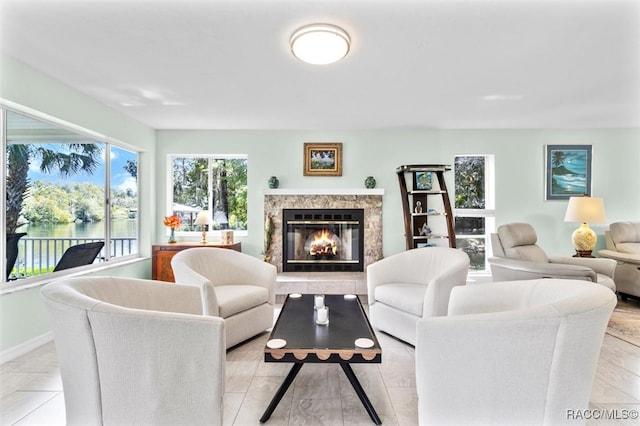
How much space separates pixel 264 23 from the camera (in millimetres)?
1964

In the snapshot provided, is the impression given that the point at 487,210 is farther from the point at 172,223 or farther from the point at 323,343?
the point at 172,223

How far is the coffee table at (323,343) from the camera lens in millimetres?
1643

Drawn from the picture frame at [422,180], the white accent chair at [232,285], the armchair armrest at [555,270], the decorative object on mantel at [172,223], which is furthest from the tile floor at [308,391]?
the picture frame at [422,180]

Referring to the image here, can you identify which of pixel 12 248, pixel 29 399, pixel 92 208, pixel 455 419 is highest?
pixel 92 208

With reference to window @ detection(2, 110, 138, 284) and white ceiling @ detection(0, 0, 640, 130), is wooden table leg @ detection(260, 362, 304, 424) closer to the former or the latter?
white ceiling @ detection(0, 0, 640, 130)

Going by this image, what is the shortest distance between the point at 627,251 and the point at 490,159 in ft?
6.62

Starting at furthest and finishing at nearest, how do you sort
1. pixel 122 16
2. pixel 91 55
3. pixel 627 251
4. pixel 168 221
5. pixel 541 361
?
pixel 168 221, pixel 627 251, pixel 91 55, pixel 122 16, pixel 541 361

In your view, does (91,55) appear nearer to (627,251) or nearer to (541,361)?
(541,361)

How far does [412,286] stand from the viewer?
2.89 m

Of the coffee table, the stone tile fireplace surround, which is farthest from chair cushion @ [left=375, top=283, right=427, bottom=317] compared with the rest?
the stone tile fireplace surround

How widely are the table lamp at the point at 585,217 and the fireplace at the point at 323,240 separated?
2785mm

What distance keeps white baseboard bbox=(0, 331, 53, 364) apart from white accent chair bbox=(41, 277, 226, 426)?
1.82 meters

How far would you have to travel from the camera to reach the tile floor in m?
1.73

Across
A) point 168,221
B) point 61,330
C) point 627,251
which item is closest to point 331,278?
point 168,221
